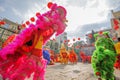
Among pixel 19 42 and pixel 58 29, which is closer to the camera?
pixel 19 42

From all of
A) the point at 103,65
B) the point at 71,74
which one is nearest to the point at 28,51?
the point at 103,65

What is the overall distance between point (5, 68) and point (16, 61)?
8.4 inches

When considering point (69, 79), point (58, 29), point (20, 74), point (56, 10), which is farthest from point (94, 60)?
point (20, 74)

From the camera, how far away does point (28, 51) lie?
93.0 inches

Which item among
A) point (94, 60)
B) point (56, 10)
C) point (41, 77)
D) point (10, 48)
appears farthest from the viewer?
point (94, 60)

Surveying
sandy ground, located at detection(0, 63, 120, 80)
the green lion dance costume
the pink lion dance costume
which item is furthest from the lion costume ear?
sandy ground, located at detection(0, 63, 120, 80)

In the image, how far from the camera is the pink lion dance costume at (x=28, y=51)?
2.18 metres

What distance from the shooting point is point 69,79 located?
13.8 feet

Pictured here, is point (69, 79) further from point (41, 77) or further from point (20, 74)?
point (20, 74)

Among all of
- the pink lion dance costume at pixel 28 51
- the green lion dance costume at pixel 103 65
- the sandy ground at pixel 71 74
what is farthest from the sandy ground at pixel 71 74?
the pink lion dance costume at pixel 28 51

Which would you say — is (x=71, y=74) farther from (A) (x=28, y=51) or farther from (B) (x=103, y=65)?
(A) (x=28, y=51)

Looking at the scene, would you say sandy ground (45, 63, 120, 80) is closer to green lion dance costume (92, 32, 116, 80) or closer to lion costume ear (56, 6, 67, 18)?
green lion dance costume (92, 32, 116, 80)

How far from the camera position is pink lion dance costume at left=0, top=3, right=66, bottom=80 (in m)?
2.18

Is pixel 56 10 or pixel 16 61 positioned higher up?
pixel 56 10
